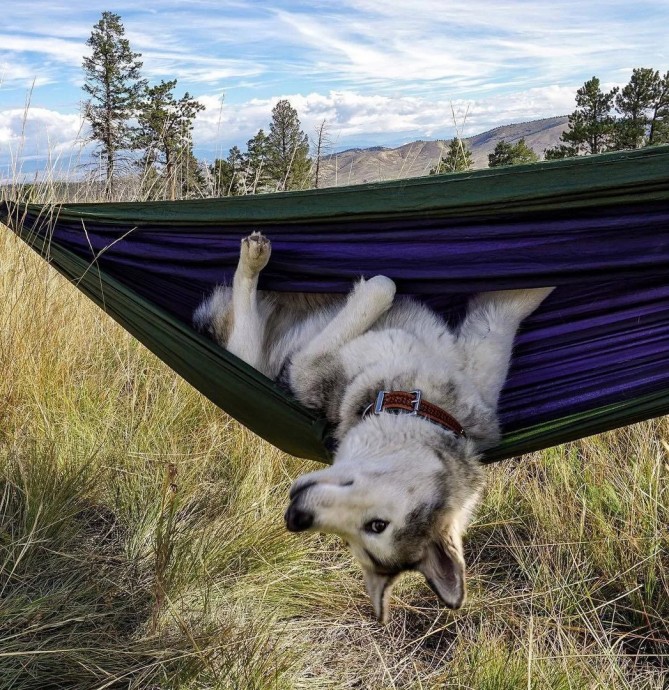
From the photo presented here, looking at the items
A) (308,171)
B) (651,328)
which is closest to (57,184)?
(308,171)

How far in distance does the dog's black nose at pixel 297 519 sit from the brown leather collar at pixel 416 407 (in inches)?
17.2

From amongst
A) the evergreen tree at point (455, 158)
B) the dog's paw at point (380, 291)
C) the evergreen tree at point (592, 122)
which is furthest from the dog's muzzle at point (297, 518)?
the evergreen tree at point (592, 122)

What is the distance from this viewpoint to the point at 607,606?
285cm

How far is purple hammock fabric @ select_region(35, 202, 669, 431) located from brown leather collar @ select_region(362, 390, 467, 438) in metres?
0.19

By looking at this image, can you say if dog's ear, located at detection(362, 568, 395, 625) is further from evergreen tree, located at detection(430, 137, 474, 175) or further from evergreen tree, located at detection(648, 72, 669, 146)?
evergreen tree, located at detection(648, 72, 669, 146)

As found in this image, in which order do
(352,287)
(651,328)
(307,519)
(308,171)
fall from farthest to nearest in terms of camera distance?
(308,171), (352,287), (651,328), (307,519)

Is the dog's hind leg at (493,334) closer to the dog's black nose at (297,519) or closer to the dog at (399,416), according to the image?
the dog at (399,416)

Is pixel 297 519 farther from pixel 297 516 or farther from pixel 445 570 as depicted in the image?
pixel 445 570

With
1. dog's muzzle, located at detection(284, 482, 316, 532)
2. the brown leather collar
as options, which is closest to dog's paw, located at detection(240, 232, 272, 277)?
the brown leather collar

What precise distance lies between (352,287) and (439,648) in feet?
4.94

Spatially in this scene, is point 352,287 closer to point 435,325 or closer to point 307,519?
point 435,325

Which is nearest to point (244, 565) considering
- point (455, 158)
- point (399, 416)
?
point (399, 416)

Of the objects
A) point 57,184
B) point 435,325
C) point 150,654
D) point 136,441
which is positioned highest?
point 57,184

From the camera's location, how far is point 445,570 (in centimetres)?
215
